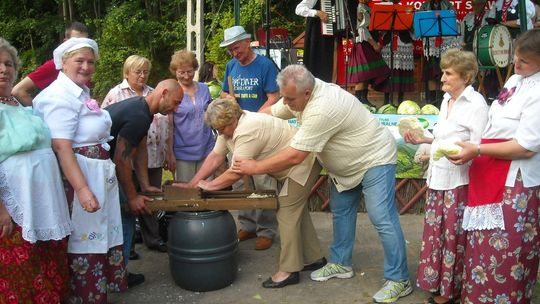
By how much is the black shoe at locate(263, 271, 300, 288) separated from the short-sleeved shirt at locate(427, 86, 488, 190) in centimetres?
124

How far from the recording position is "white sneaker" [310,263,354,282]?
4.05 metres

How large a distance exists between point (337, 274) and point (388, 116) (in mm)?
2250

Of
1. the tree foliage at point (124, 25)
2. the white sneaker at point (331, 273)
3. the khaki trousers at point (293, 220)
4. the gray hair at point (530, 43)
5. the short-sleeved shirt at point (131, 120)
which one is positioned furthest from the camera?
the tree foliage at point (124, 25)

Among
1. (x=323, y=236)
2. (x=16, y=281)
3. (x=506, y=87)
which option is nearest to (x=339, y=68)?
(x=323, y=236)

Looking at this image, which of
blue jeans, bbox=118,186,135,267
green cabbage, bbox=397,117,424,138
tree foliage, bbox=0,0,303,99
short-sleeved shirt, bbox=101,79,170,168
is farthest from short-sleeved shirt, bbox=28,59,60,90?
tree foliage, bbox=0,0,303,99

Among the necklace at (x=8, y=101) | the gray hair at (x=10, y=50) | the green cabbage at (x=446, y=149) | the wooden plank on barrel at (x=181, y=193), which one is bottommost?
the wooden plank on barrel at (x=181, y=193)

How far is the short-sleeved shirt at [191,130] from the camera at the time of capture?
4621mm

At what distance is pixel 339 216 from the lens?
405 centimetres

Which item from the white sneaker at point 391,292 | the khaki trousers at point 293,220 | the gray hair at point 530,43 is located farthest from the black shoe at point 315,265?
the gray hair at point 530,43

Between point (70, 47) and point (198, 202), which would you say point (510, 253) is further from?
point (70, 47)

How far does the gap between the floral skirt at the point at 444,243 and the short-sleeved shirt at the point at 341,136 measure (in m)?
0.46

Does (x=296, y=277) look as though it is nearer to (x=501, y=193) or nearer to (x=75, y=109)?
(x=501, y=193)

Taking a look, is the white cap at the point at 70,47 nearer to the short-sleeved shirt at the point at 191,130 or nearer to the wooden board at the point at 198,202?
the wooden board at the point at 198,202

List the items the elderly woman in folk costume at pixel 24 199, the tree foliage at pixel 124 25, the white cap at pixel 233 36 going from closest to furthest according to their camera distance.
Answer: the elderly woman in folk costume at pixel 24 199
the white cap at pixel 233 36
the tree foliage at pixel 124 25
